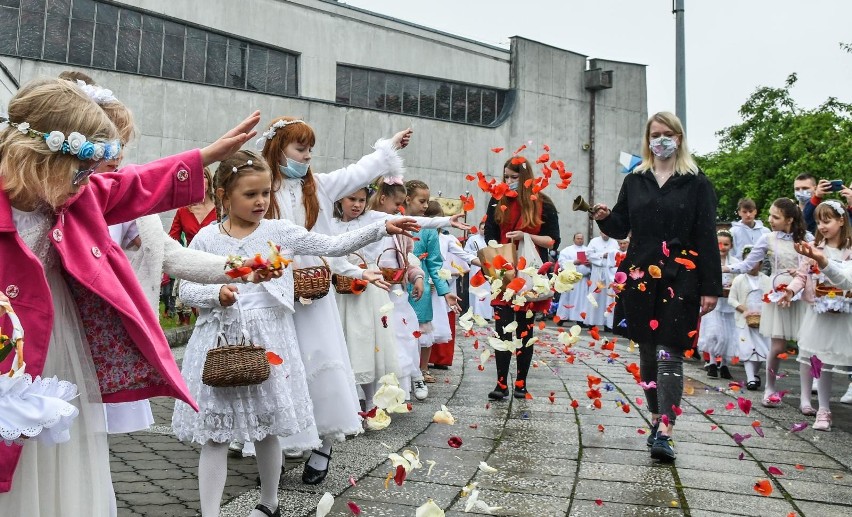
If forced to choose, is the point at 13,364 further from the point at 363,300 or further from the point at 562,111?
the point at 562,111

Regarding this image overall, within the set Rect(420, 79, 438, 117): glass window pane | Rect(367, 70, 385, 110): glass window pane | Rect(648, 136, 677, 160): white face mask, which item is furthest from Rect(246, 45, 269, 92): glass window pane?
Rect(648, 136, 677, 160): white face mask

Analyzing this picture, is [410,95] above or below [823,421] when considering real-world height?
above

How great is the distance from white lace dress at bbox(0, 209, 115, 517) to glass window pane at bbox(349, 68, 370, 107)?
28.5m

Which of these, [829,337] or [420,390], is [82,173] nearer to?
[420,390]

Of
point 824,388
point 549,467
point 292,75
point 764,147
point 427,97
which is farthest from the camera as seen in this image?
point 764,147

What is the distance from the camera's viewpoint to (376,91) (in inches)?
1250

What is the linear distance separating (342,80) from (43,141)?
28586 mm

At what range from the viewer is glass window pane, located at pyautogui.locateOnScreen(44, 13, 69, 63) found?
23.4 meters

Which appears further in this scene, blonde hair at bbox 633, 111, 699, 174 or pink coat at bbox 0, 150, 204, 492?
blonde hair at bbox 633, 111, 699, 174

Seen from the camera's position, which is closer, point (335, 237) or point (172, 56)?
point (335, 237)

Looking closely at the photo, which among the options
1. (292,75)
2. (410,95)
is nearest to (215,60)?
(292,75)

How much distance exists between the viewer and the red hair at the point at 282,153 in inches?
210

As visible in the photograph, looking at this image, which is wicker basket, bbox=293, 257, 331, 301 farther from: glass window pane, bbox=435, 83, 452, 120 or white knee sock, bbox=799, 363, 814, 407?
glass window pane, bbox=435, 83, 452, 120

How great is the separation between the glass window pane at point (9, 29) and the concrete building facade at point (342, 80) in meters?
0.03
